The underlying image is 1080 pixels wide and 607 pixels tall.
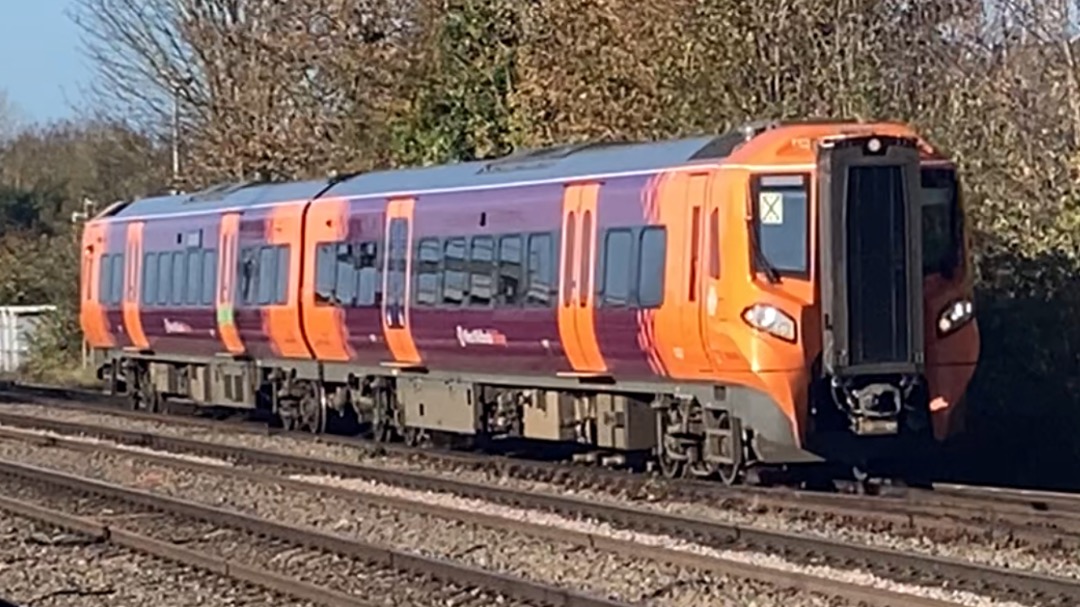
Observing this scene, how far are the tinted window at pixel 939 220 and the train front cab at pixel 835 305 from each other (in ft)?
0.37

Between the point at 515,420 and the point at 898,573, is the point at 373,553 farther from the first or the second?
the point at 515,420

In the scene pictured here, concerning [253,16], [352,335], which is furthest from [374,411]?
[253,16]

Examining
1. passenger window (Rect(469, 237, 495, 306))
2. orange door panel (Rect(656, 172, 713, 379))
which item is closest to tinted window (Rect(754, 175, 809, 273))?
orange door panel (Rect(656, 172, 713, 379))

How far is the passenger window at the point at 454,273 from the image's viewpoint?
2156cm

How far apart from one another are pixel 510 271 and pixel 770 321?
433 cm

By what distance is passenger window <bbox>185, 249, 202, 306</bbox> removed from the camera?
29141mm

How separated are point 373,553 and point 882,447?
4.90m

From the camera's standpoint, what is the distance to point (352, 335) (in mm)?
24281

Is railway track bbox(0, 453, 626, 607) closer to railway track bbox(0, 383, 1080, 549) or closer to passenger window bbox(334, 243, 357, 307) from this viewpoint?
railway track bbox(0, 383, 1080, 549)

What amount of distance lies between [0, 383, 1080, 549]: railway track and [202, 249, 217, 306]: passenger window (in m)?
6.85

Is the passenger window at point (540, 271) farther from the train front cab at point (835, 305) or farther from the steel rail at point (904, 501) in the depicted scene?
the train front cab at point (835, 305)

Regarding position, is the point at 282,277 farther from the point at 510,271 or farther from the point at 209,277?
the point at 510,271

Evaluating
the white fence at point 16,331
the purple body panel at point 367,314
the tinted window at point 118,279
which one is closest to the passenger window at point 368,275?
the purple body panel at point 367,314

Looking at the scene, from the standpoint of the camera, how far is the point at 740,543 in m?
14.5
